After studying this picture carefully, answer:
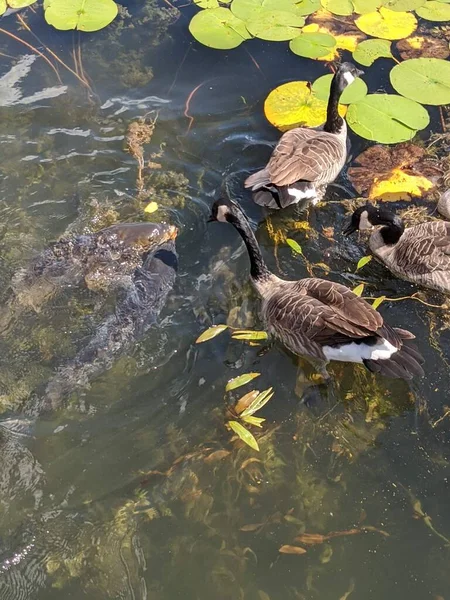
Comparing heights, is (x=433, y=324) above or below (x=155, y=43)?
→ below

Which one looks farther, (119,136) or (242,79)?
(242,79)

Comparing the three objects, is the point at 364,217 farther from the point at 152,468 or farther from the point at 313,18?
the point at 313,18

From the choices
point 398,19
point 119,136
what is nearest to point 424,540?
point 119,136

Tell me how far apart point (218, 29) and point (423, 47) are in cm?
316

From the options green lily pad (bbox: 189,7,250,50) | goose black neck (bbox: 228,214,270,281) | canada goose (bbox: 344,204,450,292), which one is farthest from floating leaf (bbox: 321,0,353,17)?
goose black neck (bbox: 228,214,270,281)

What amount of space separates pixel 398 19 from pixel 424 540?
8072mm

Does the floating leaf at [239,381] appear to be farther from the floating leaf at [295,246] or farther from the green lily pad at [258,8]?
the green lily pad at [258,8]

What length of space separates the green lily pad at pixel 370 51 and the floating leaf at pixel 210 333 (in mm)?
5166

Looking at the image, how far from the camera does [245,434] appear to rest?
5.54 m

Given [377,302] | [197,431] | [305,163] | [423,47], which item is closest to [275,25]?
[423,47]

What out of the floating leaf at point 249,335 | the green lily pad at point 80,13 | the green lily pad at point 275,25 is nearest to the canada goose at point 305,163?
the floating leaf at point 249,335

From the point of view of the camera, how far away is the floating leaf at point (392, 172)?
7.78 m

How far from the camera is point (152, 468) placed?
17.9ft

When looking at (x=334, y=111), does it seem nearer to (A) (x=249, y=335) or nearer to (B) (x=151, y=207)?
(B) (x=151, y=207)
